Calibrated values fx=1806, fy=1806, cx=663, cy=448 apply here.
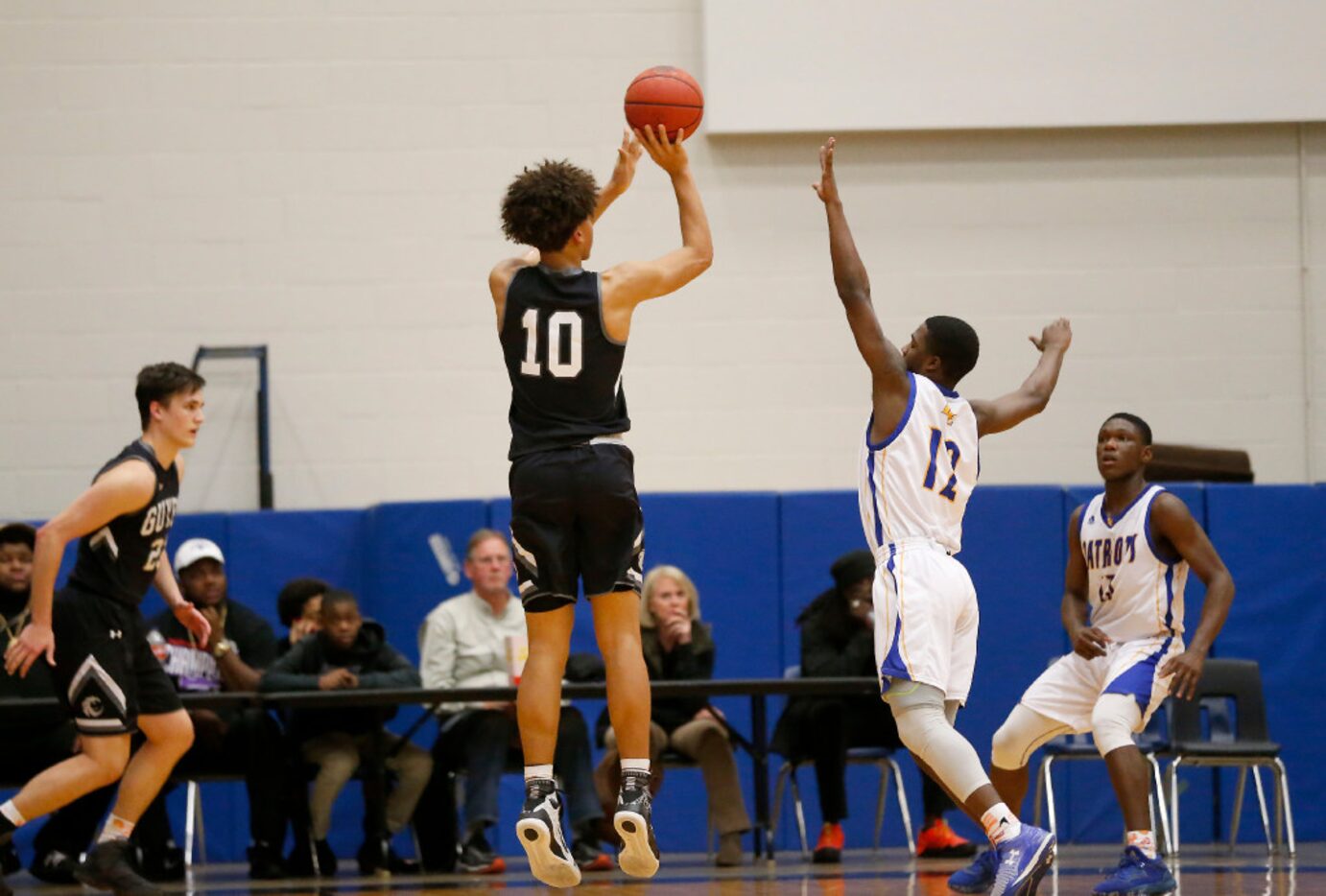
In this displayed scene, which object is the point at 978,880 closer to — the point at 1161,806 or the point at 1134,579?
the point at 1134,579

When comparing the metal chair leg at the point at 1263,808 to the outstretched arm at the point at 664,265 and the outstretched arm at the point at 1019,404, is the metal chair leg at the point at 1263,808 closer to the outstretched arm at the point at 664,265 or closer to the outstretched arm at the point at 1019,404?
the outstretched arm at the point at 1019,404

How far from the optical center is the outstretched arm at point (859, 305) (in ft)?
19.2

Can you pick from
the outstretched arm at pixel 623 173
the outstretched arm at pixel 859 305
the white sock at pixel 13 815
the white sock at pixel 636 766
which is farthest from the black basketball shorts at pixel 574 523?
the white sock at pixel 13 815

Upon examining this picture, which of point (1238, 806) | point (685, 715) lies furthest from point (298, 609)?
point (1238, 806)

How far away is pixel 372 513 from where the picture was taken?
395 inches

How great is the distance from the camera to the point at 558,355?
527 cm

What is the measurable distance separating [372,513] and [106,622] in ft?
10.1

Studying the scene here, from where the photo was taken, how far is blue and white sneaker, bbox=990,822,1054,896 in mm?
5500

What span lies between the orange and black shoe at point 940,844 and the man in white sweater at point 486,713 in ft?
5.21

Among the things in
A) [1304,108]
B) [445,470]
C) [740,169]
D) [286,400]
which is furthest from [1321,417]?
[286,400]

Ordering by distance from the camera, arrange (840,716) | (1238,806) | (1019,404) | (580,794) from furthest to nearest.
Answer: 1. (1238,806)
2. (840,716)
3. (580,794)
4. (1019,404)

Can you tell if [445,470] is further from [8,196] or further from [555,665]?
[555,665]

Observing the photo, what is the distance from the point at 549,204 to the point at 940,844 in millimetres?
4706

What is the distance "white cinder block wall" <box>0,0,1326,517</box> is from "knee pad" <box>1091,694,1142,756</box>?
158 inches
